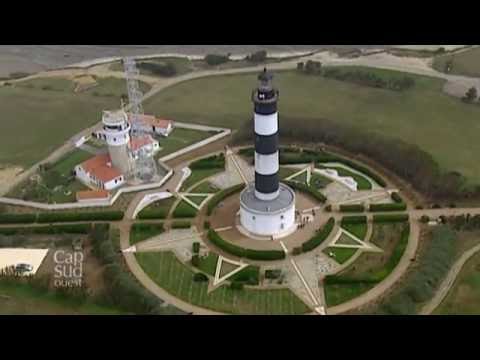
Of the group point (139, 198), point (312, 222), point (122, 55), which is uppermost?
point (122, 55)

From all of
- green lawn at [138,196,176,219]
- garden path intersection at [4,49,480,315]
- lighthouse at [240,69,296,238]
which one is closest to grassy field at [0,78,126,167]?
garden path intersection at [4,49,480,315]

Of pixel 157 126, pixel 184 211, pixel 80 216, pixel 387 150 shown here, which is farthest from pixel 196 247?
pixel 387 150

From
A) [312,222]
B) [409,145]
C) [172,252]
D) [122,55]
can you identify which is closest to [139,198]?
[172,252]

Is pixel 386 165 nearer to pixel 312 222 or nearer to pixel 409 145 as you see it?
pixel 409 145

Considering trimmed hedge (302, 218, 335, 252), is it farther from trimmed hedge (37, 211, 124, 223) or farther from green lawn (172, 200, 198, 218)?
trimmed hedge (37, 211, 124, 223)

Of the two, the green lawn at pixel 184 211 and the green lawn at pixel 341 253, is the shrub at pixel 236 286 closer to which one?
the green lawn at pixel 341 253

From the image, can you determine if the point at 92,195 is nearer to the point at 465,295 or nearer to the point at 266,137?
the point at 266,137
